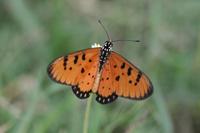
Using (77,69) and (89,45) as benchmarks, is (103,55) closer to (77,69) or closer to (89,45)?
(77,69)

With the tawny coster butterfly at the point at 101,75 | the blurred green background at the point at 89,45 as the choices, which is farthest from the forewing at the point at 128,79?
the blurred green background at the point at 89,45

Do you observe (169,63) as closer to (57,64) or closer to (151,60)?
(151,60)

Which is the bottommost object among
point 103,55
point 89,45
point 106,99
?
point 106,99

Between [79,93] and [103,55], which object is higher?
[103,55]

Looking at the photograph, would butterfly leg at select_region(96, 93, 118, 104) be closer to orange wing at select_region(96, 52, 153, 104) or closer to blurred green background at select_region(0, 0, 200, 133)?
orange wing at select_region(96, 52, 153, 104)

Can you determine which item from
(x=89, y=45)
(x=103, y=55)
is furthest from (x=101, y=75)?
(x=89, y=45)

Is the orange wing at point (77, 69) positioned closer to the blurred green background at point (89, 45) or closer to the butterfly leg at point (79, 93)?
the butterfly leg at point (79, 93)
